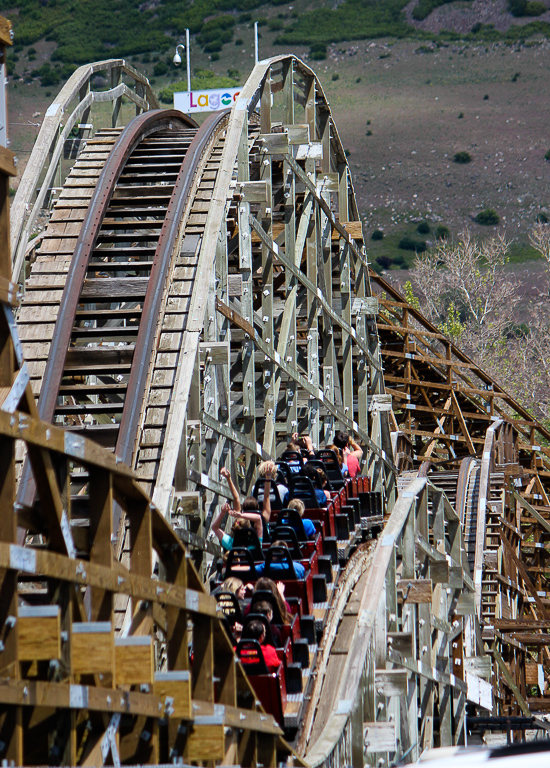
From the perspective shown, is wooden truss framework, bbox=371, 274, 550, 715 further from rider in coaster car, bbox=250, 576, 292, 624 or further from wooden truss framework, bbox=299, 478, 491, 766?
rider in coaster car, bbox=250, 576, 292, 624

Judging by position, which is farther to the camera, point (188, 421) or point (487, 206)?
point (487, 206)

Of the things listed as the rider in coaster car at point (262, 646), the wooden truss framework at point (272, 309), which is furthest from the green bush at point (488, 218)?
the rider in coaster car at point (262, 646)

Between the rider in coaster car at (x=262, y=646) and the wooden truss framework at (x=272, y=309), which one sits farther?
the wooden truss framework at (x=272, y=309)

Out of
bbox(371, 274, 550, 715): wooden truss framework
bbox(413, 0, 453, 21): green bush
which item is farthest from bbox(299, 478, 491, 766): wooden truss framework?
bbox(413, 0, 453, 21): green bush

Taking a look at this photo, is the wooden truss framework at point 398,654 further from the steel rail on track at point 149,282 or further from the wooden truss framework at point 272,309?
the steel rail on track at point 149,282

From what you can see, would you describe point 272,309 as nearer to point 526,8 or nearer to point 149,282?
point 149,282

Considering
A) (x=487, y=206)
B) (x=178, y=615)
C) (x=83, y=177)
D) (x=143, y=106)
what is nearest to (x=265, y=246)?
(x=83, y=177)

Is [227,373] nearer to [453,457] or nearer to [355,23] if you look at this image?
[453,457]
